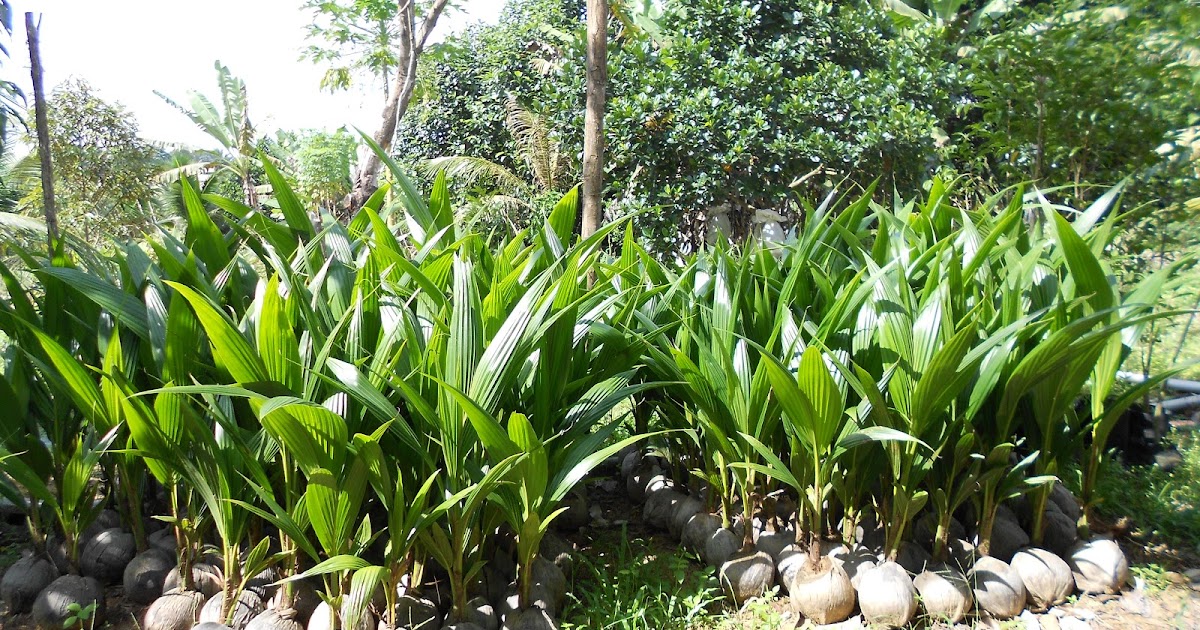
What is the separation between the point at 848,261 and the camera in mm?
2533

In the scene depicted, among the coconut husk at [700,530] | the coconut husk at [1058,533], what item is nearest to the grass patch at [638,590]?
the coconut husk at [700,530]

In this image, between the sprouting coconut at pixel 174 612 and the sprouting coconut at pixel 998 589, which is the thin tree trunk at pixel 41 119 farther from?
the sprouting coconut at pixel 998 589

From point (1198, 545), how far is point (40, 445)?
10.0ft

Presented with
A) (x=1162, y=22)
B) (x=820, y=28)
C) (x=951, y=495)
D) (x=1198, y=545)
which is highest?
(x=820, y=28)

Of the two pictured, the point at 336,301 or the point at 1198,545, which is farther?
the point at 1198,545

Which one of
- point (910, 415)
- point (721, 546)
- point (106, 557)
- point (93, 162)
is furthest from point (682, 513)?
A: point (93, 162)

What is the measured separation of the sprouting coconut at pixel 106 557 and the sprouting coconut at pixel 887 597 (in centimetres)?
175

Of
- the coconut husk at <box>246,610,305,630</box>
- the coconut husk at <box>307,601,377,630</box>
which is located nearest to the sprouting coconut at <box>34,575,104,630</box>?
the coconut husk at <box>246,610,305,630</box>

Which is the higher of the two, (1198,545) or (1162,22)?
(1162,22)

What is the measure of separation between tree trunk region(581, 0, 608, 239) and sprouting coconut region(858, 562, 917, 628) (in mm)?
2718

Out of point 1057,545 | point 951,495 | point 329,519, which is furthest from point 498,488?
point 1057,545

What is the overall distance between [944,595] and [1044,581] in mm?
286

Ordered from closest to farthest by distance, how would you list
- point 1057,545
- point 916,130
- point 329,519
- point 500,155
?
point 329,519, point 1057,545, point 916,130, point 500,155

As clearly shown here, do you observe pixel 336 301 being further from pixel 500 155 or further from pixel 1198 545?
pixel 500 155
